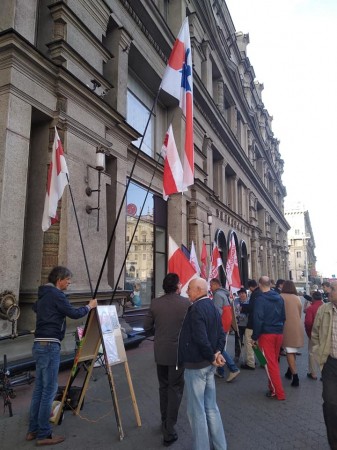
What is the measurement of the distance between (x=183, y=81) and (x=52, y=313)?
4885mm

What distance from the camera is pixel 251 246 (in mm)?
30078

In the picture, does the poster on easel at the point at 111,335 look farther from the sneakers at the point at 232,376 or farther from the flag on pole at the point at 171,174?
the sneakers at the point at 232,376

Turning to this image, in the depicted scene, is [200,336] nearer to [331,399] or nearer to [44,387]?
[331,399]

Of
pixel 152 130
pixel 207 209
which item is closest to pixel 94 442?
pixel 152 130

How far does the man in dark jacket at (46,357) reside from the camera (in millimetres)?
4016

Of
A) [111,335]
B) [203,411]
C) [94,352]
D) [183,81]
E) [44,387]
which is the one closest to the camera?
[203,411]

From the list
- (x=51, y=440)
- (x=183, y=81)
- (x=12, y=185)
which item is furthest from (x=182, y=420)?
(x=183, y=81)

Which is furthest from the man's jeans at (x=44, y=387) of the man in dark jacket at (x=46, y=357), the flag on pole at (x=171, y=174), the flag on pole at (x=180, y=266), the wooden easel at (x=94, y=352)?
the flag on pole at (x=171, y=174)

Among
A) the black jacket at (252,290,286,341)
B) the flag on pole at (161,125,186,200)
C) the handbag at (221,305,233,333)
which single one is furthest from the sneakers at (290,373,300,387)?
the flag on pole at (161,125,186,200)

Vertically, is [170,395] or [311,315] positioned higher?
[311,315]

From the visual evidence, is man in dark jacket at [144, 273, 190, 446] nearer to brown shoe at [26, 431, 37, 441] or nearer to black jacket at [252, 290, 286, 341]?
brown shoe at [26, 431, 37, 441]

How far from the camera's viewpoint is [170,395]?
425cm

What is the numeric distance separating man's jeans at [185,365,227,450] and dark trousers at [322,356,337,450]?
117 centimetres

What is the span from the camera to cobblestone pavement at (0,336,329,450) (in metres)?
4.10
